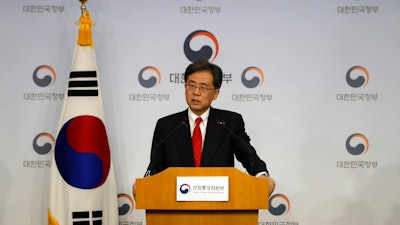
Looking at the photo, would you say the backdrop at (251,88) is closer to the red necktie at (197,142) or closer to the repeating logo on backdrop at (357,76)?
the repeating logo on backdrop at (357,76)

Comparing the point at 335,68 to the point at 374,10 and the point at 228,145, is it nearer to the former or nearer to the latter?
the point at 374,10

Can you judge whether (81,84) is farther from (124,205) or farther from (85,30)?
(124,205)

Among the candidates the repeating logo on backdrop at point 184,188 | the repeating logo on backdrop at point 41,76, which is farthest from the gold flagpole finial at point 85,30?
the repeating logo on backdrop at point 184,188

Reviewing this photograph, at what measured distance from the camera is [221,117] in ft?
11.4

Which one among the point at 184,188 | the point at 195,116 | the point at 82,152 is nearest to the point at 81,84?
the point at 82,152

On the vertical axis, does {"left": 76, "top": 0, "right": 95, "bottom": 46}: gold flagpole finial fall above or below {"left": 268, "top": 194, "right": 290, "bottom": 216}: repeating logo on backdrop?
above

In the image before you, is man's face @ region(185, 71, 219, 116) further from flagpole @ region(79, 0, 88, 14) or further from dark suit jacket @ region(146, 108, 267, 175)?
flagpole @ region(79, 0, 88, 14)

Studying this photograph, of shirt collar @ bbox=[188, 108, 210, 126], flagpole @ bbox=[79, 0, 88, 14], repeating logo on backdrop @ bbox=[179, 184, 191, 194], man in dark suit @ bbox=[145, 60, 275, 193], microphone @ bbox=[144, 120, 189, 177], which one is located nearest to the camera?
repeating logo on backdrop @ bbox=[179, 184, 191, 194]

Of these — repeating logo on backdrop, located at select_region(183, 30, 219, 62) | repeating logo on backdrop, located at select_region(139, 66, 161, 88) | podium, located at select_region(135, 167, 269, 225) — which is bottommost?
podium, located at select_region(135, 167, 269, 225)

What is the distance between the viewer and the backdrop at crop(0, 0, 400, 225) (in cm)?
491

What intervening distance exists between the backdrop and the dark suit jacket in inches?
59.0

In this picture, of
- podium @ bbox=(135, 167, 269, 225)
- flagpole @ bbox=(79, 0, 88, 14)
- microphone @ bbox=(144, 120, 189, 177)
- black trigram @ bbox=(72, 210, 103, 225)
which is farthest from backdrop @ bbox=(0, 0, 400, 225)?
podium @ bbox=(135, 167, 269, 225)
